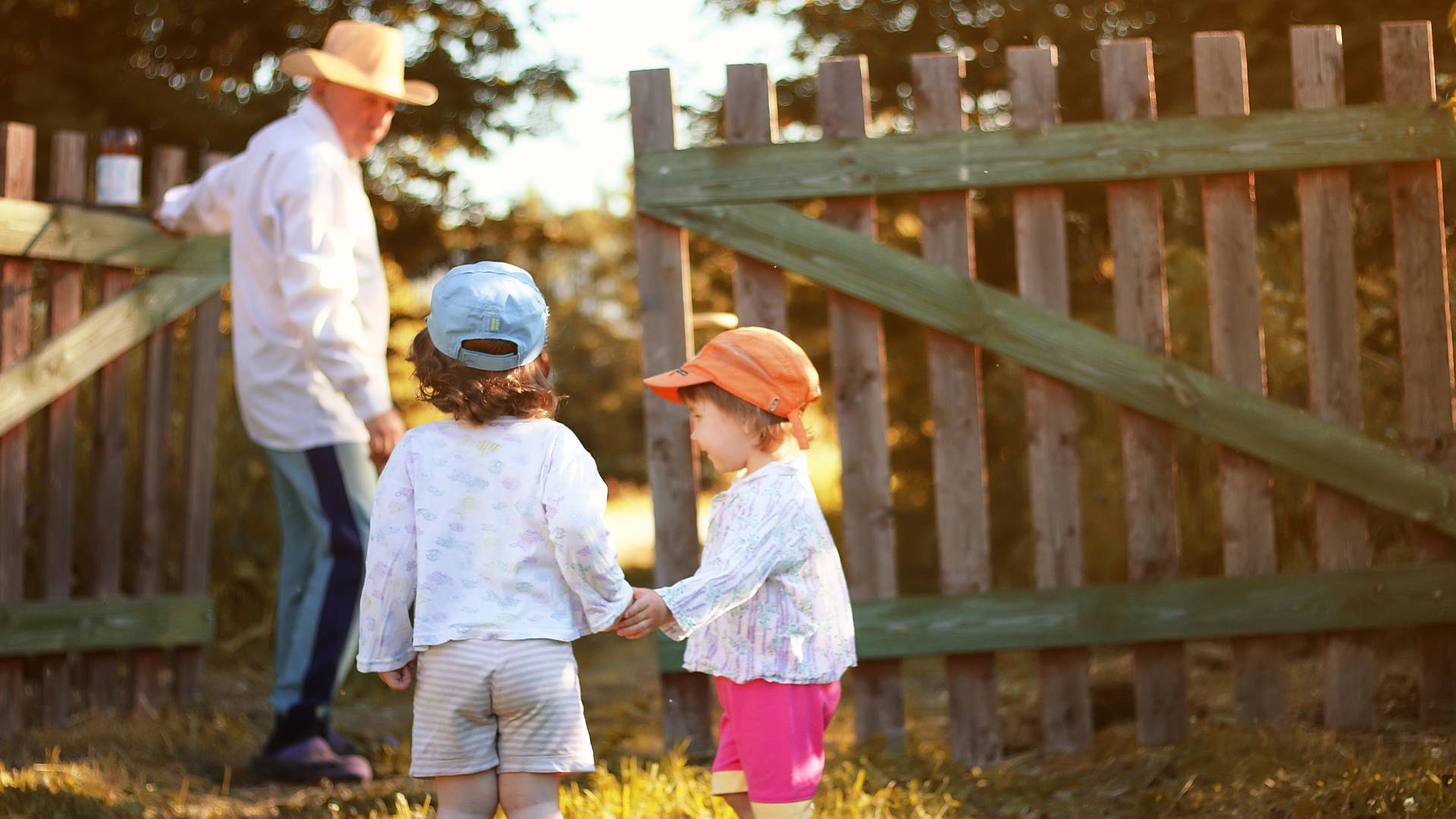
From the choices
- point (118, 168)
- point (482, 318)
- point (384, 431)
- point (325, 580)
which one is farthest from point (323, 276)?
point (482, 318)

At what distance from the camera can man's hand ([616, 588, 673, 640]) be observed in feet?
7.76

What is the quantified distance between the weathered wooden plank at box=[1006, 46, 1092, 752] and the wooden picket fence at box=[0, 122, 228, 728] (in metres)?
2.83

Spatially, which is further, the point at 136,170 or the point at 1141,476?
the point at 136,170

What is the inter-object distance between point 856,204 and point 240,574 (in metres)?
3.37

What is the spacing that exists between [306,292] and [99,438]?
145 centimetres

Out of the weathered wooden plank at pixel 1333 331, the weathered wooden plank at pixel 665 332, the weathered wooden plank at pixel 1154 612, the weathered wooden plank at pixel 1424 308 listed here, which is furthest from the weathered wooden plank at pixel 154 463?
the weathered wooden plank at pixel 1424 308

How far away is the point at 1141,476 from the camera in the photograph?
3908 millimetres

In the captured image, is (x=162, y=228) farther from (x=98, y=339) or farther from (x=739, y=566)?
(x=739, y=566)

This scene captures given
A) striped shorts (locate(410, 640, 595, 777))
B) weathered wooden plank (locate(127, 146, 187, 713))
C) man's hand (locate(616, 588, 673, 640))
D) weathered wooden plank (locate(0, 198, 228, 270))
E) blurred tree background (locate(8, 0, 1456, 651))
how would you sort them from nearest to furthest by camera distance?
1. striped shorts (locate(410, 640, 595, 777))
2. man's hand (locate(616, 588, 673, 640))
3. weathered wooden plank (locate(0, 198, 228, 270))
4. weathered wooden plank (locate(127, 146, 187, 713))
5. blurred tree background (locate(8, 0, 1456, 651))

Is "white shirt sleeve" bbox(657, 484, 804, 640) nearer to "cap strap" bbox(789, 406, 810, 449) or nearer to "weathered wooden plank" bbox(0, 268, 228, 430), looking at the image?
"cap strap" bbox(789, 406, 810, 449)

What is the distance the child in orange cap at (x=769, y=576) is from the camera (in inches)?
101

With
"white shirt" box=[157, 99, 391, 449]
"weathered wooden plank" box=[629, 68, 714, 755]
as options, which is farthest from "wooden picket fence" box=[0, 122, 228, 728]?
"weathered wooden plank" box=[629, 68, 714, 755]

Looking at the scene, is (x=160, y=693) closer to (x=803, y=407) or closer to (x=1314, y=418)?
(x=803, y=407)

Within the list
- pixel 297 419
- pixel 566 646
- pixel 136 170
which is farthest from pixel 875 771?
pixel 136 170
